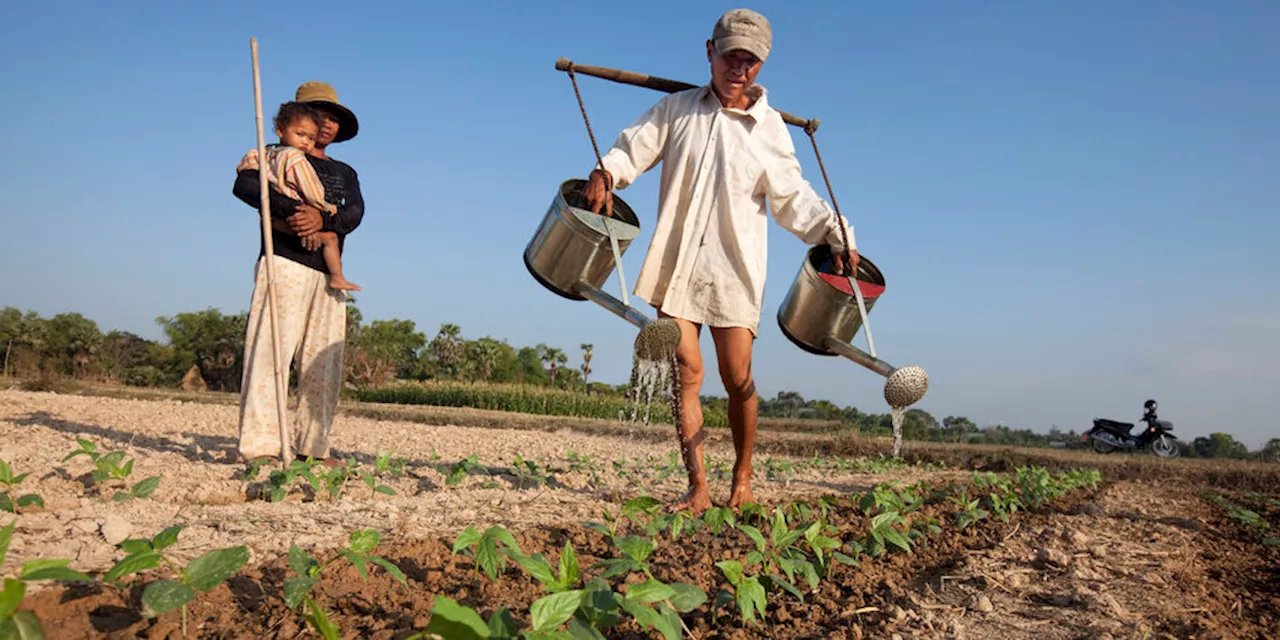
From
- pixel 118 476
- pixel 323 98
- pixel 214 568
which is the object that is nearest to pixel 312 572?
pixel 214 568

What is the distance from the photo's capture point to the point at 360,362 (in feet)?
70.9

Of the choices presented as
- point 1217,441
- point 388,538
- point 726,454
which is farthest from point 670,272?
point 1217,441

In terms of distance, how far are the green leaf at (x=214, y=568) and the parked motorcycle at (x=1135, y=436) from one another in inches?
564

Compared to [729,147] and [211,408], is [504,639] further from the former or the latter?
[211,408]

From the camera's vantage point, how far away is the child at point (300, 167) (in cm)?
401

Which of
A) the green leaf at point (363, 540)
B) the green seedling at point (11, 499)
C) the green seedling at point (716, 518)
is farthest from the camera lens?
the green seedling at point (716, 518)

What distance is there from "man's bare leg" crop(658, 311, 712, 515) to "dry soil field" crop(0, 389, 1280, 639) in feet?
1.02

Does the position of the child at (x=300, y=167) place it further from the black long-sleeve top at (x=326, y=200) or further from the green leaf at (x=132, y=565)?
the green leaf at (x=132, y=565)

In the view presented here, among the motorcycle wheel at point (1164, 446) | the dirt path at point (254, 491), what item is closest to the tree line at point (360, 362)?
the motorcycle wheel at point (1164, 446)

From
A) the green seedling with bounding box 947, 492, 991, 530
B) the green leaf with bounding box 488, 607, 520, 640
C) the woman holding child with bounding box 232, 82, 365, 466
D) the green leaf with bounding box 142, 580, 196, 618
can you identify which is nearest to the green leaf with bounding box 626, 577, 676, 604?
the green leaf with bounding box 488, 607, 520, 640

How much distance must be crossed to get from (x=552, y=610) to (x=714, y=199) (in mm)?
2468

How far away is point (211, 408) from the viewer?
8312 mm

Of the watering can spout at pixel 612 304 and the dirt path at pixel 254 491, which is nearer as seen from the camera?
the dirt path at pixel 254 491

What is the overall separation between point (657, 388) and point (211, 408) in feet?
21.1
